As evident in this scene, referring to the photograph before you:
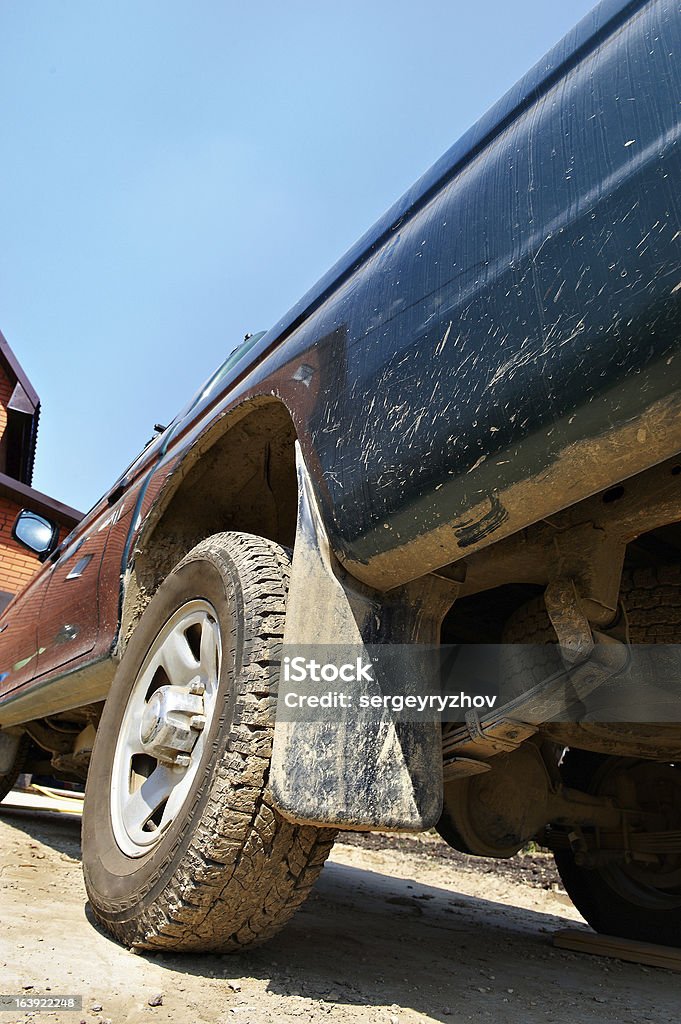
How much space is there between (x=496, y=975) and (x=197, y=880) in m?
1.10

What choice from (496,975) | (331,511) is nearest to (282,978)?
(496,975)

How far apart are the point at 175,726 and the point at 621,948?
6.17 ft

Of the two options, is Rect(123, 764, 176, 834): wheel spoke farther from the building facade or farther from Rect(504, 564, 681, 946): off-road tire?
the building facade

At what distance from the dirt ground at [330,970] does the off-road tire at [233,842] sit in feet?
→ 0.30

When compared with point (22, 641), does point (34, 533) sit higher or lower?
higher

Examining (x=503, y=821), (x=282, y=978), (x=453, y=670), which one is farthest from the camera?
(x=503, y=821)

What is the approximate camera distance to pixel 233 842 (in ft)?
4.87

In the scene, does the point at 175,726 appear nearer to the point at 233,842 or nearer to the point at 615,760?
the point at 233,842

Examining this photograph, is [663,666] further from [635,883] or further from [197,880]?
[635,883]

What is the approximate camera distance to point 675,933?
2.65 m

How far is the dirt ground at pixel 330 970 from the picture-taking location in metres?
1.40

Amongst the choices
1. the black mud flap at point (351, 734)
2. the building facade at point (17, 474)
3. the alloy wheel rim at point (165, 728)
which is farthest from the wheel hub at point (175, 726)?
the building facade at point (17, 474)

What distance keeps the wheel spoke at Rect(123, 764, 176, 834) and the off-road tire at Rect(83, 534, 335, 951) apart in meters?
0.09

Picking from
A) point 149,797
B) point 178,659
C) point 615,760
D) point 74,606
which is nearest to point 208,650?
point 178,659
